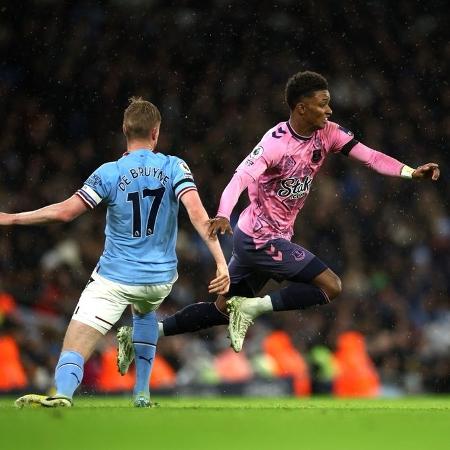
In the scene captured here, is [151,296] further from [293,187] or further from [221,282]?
[293,187]

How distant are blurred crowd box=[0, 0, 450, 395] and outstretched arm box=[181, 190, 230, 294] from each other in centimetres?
541

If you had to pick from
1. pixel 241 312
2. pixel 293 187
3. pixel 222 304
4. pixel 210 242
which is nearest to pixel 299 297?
pixel 241 312

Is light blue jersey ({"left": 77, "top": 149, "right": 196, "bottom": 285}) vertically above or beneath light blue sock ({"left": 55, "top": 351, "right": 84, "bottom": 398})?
above

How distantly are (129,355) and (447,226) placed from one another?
823 centimetres

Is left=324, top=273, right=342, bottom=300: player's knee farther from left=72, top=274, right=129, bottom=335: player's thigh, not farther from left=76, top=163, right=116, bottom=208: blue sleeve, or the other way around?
left=76, top=163, right=116, bottom=208: blue sleeve

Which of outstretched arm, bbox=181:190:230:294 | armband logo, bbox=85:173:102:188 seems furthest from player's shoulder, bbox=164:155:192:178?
armband logo, bbox=85:173:102:188

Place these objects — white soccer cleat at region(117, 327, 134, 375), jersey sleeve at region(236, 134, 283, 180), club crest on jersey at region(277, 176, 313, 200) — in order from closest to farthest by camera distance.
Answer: jersey sleeve at region(236, 134, 283, 180)
white soccer cleat at region(117, 327, 134, 375)
club crest on jersey at region(277, 176, 313, 200)

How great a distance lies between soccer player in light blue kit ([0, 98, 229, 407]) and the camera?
5.80 meters

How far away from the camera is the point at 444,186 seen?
1504 centimetres

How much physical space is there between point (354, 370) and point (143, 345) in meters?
6.42

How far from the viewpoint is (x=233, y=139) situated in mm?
14898

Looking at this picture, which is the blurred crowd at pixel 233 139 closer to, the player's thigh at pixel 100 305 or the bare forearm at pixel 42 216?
the player's thigh at pixel 100 305

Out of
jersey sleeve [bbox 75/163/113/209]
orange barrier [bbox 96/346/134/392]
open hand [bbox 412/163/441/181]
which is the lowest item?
orange barrier [bbox 96/346/134/392]

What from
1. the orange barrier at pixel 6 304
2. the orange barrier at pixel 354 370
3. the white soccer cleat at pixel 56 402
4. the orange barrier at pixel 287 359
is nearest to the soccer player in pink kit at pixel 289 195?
the white soccer cleat at pixel 56 402
